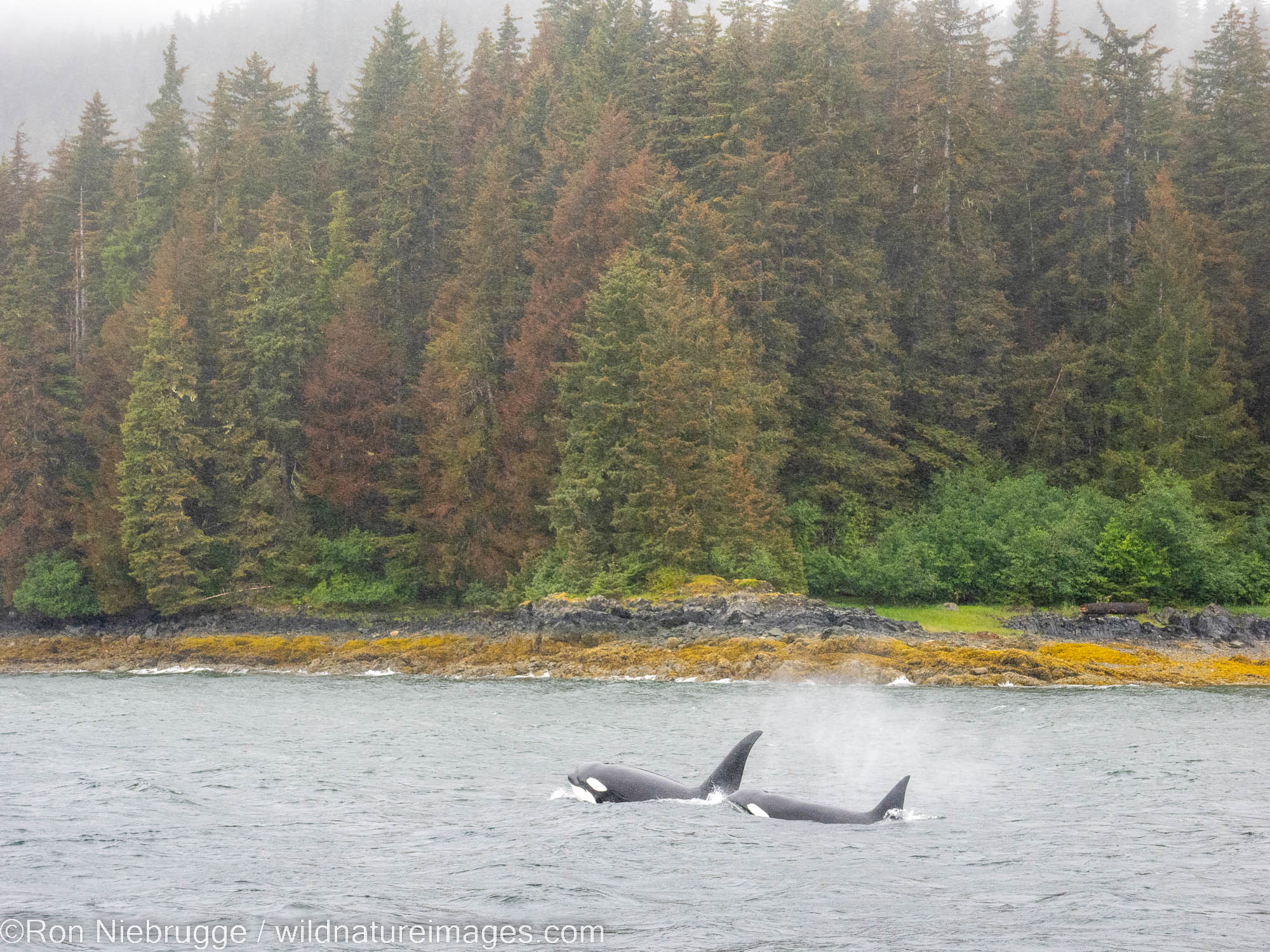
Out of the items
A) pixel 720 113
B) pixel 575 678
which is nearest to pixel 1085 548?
pixel 575 678

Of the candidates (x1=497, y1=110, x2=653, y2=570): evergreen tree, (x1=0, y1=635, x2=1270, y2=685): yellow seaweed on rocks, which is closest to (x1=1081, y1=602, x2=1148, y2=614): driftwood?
(x1=0, y1=635, x2=1270, y2=685): yellow seaweed on rocks

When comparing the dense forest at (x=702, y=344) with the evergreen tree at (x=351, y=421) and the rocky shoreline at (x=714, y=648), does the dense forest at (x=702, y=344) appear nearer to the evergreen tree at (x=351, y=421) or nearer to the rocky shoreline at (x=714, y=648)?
the evergreen tree at (x=351, y=421)

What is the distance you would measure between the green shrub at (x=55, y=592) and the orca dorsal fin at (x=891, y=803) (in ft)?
181

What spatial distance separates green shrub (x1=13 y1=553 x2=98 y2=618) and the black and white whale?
5159 centimetres

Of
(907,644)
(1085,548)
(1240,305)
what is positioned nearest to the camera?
(907,644)

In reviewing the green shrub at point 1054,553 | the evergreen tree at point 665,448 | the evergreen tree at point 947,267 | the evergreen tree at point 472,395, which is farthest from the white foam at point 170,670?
the evergreen tree at point 947,267

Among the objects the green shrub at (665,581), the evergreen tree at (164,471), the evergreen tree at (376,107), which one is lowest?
the green shrub at (665,581)

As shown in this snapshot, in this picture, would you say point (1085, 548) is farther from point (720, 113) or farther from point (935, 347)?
point (720, 113)

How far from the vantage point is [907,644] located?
36.8m

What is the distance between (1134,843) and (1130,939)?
165 inches

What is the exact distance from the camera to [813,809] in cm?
1609

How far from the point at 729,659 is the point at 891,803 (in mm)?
22084

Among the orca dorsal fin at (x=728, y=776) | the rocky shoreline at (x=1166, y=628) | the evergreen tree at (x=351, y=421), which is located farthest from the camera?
the evergreen tree at (x=351, y=421)

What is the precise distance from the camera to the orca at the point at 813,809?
1587 cm
